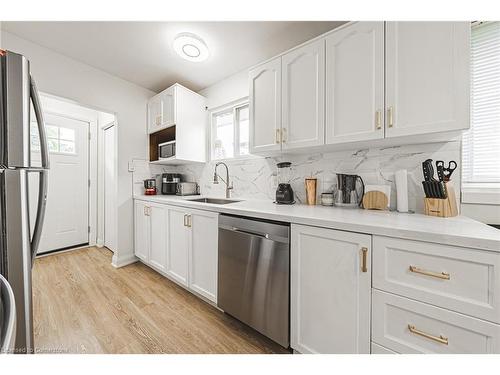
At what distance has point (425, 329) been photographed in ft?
2.69

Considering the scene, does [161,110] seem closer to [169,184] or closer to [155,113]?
[155,113]

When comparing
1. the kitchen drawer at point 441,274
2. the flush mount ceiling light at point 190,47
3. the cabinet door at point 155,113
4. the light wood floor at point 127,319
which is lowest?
the light wood floor at point 127,319

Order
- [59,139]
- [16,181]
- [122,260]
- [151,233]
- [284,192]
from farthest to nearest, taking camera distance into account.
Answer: [59,139], [122,260], [151,233], [284,192], [16,181]

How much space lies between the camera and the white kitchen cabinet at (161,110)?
8.18ft

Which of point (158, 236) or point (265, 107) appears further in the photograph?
point (158, 236)

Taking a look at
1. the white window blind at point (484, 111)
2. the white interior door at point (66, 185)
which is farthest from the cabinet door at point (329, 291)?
the white interior door at point (66, 185)

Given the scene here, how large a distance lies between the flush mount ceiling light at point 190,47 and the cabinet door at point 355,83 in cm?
117

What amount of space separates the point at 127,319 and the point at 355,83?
244 centimetres

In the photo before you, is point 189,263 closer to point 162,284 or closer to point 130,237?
point 162,284

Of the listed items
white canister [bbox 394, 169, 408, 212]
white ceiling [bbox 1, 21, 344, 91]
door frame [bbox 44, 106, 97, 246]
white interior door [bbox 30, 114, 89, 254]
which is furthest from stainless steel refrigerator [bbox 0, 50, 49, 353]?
door frame [bbox 44, 106, 97, 246]

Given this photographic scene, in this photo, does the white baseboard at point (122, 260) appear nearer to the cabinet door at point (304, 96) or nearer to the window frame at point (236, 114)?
the window frame at point (236, 114)

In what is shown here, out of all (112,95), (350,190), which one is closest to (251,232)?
(350,190)

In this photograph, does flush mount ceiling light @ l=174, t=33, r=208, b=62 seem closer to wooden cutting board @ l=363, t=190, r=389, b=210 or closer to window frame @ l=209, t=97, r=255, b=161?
window frame @ l=209, t=97, r=255, b=161

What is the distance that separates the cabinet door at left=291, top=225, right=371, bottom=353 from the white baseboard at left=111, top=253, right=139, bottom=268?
2.40m
